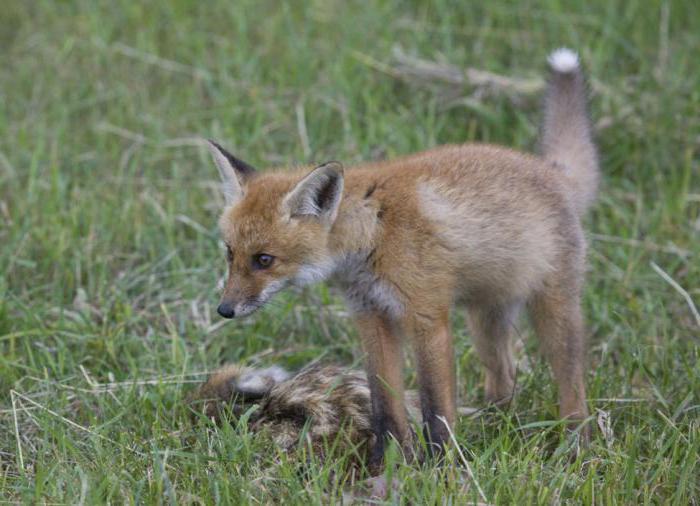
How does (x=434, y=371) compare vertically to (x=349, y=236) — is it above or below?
below

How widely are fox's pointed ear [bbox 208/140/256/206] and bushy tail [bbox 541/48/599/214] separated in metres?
1.70

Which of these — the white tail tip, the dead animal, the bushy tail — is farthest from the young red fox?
the white tail tip

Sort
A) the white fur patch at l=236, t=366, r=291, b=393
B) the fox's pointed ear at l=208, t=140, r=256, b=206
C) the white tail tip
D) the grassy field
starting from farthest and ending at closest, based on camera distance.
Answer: the white tail tip < the fox's pointed ear at l=208, t=140, r=256, b=206 < the white fur patch at l=236, t=366, r=291, b=393 < the grassy field

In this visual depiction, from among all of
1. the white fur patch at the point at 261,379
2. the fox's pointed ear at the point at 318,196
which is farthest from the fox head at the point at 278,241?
the white fur patch at the point at 261,379

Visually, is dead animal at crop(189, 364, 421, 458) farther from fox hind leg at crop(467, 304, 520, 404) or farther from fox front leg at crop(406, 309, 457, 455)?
fox hind leg at crop(467, 304, 520, 404)

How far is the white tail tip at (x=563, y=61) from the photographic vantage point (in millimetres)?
6023

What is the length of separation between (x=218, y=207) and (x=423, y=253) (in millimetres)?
2573

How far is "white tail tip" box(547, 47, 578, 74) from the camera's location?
237 inches

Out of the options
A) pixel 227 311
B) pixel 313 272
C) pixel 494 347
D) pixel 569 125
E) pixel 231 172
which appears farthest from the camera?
pixel 569 125

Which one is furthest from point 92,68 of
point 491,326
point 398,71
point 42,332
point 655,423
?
point 655,423

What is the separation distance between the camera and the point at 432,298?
191 inches

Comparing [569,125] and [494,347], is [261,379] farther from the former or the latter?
[569,125]

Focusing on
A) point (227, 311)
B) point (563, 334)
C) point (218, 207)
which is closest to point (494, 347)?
point (563, 334)

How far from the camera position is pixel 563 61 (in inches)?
239
